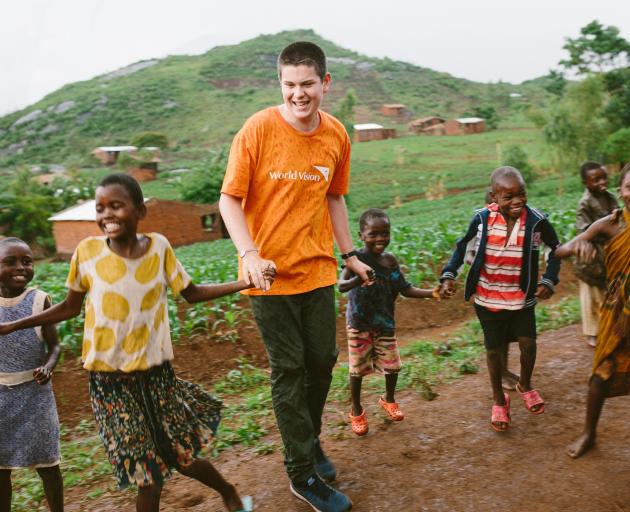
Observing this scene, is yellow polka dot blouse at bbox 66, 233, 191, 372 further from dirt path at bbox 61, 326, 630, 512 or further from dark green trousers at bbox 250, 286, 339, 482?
dirt path at bbox 61, 326, 630, 512

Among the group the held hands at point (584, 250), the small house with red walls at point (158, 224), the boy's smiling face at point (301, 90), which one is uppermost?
the boy's smiling face at point (301, 90)

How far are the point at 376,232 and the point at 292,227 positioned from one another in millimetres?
944

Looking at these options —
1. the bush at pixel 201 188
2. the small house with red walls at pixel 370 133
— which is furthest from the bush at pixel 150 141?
the bush at pixel 201 188

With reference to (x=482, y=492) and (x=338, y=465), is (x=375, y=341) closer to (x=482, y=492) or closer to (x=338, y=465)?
(x=338, y=465)

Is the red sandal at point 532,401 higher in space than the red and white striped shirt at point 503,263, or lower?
lower

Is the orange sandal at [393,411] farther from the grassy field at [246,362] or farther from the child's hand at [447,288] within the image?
the child's hand at [447,288]

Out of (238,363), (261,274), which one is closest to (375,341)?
(261,274)

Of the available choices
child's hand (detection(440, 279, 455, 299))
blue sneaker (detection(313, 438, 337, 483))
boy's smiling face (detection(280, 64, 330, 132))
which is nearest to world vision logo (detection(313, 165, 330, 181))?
boy's smiling face (detection(280, 64, 330, 132))

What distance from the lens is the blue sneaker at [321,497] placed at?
9.59 ft

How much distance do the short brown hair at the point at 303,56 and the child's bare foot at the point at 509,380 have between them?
2806 millimetres

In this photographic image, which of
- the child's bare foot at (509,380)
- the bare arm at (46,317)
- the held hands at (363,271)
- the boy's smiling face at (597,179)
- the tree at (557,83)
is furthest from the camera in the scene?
the tree at (557,83)

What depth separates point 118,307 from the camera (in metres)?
2.57

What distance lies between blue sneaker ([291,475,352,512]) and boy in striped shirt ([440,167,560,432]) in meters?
1.23

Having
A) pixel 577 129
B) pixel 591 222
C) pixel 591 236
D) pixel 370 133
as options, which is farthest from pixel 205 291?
pixel 370 133
